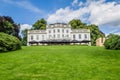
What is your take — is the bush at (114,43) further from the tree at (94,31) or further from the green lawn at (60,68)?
the tree at (94,31)

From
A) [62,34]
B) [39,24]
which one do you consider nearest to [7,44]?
[62,34]

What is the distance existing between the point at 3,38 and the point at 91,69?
11651 millimetres

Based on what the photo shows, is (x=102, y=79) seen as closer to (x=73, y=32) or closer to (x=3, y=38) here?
(x=3, y=38)

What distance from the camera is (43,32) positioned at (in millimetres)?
65438

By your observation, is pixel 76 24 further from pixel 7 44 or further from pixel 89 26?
pixel 7 44

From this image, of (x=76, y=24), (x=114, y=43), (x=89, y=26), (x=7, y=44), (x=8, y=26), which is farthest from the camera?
(x=89, y=26)

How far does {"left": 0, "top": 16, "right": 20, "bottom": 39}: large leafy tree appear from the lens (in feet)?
166

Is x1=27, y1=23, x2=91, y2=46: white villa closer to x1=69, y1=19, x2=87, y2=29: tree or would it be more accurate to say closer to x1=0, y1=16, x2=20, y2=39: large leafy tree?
x1=69, y1=19, x2=87, y2=29: tree

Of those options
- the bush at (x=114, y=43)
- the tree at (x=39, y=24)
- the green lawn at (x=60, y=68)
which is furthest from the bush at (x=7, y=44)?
the tree at (x=39, y=24)

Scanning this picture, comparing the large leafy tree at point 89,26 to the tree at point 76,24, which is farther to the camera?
the tree at point 76,24

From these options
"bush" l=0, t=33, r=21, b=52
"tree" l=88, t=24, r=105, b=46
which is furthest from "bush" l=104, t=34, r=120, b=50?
"tree" l=88, t=24, r=105, b=46

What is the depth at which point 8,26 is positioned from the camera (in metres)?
53.4

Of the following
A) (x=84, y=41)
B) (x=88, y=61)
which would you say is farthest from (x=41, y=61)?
(x=84, y=41)

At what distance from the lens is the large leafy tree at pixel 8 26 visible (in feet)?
166
